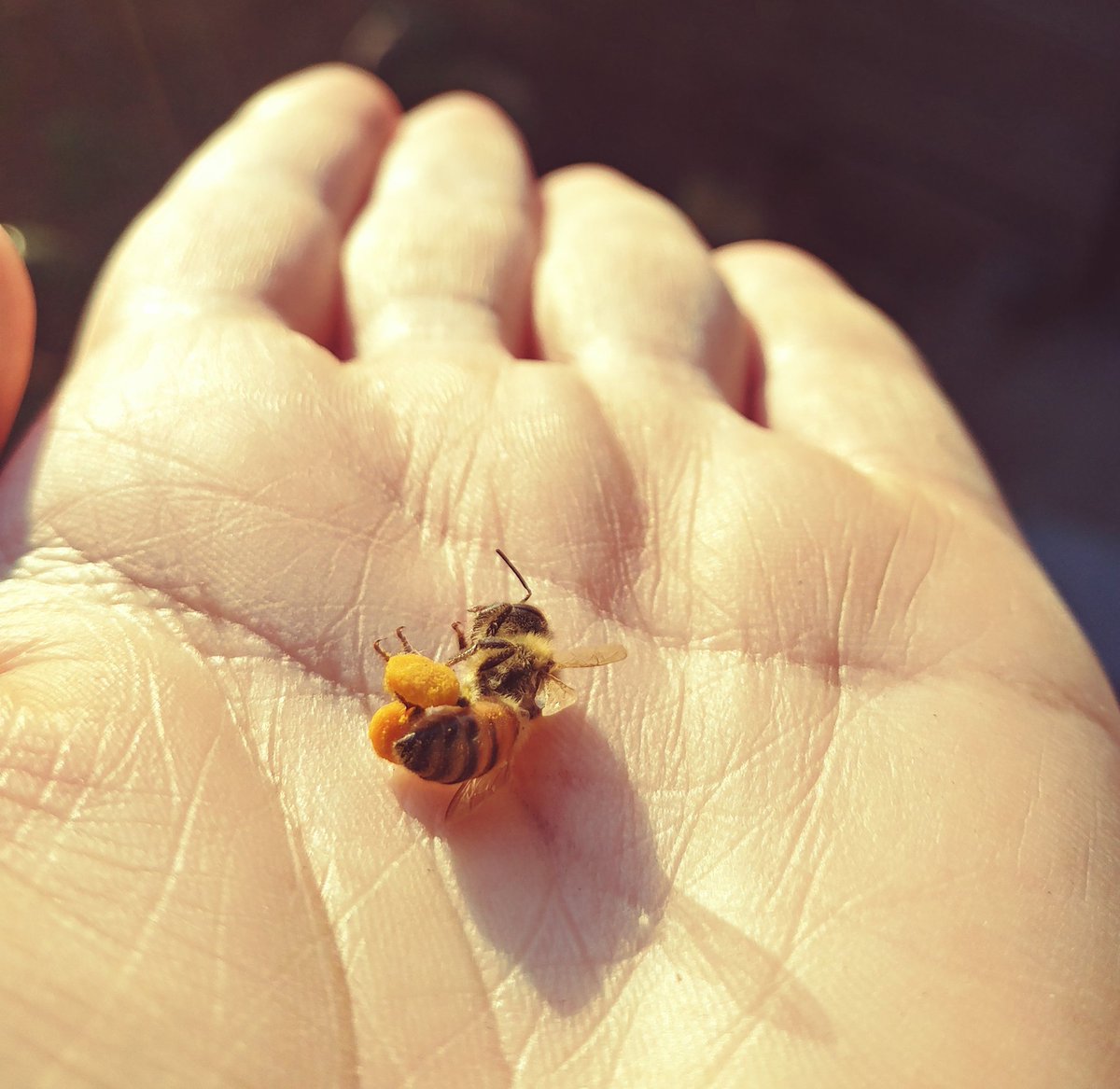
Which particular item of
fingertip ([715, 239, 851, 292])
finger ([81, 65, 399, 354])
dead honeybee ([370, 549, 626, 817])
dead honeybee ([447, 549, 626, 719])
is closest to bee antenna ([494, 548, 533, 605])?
dead honeybee ([370, 549, 626, 817])

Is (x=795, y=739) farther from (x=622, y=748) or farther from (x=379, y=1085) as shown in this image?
(x=379, y=1085)

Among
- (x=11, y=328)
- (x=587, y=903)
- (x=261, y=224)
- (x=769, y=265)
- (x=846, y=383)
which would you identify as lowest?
(x=587, y=903)

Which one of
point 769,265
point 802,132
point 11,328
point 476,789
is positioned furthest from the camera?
point 802,132

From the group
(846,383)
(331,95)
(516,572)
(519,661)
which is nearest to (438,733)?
(519,661)

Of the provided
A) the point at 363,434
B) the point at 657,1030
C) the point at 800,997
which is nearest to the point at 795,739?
the point at 800,997

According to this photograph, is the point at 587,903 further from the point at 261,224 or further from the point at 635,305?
the point at 261,224

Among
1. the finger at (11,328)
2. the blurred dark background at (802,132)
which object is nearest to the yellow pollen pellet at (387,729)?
the finger at (11,328)
